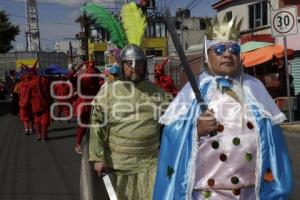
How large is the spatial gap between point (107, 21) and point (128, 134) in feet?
4.60

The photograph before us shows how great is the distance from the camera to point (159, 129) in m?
4.64

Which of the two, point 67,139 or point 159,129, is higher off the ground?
point 159,129

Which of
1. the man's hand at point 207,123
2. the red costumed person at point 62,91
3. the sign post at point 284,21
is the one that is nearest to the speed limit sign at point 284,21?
the sign post at point 284,21

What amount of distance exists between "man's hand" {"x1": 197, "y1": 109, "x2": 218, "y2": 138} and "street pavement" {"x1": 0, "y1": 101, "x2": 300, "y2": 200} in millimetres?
3765

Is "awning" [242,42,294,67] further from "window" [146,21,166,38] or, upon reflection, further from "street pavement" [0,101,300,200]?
"street pavement" [0,101,300,200]

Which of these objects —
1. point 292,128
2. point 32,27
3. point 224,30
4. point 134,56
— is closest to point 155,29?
point 292,128

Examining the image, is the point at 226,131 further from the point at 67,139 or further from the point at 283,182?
the point at 67,139

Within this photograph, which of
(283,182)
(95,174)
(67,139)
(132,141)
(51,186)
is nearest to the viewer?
(283,182)

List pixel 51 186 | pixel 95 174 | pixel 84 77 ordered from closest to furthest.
Answer: pixel 95 174 → pixel 51 186 → pixel 84 77

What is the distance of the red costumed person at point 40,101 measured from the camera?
13.4m

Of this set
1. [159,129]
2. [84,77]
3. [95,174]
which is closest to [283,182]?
[159,129]

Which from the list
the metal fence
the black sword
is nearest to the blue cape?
the black sword

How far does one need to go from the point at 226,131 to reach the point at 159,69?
1062cm

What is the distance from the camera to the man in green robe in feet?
15.0
